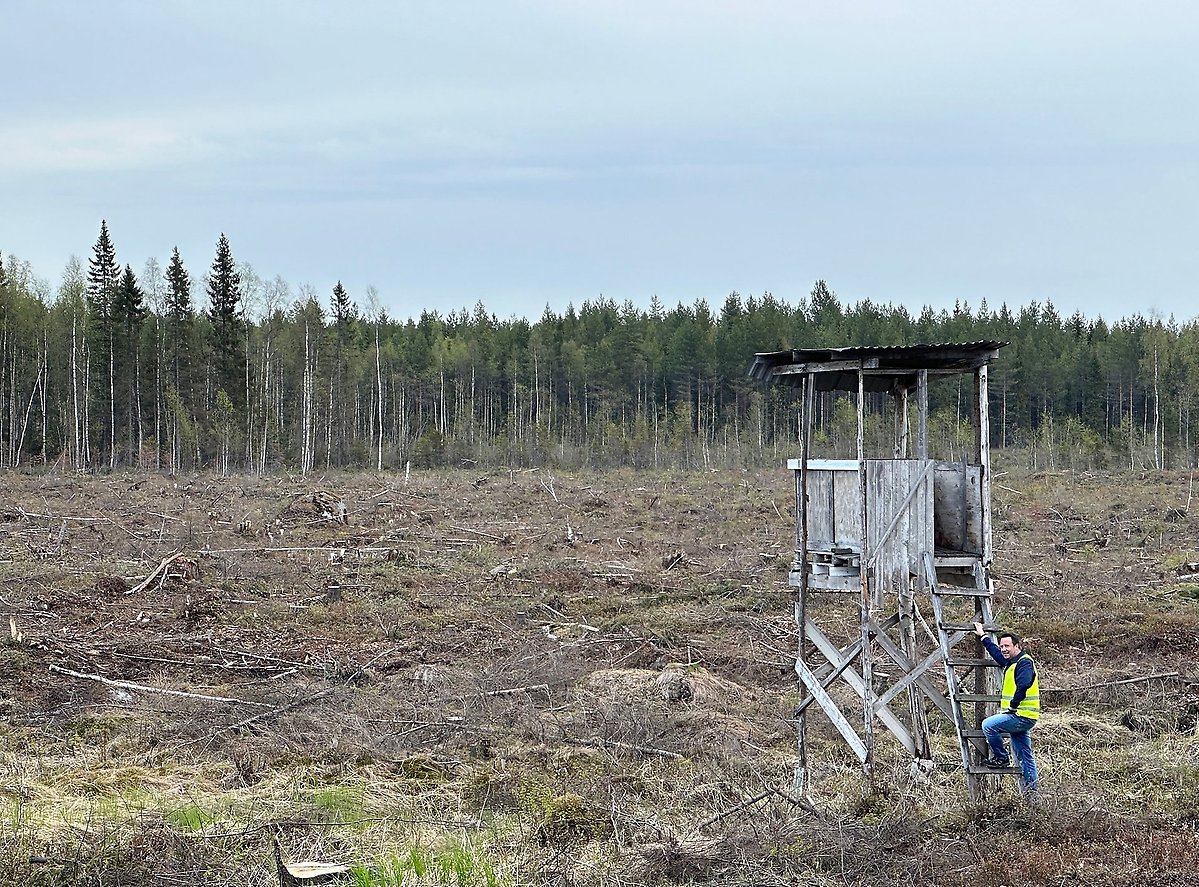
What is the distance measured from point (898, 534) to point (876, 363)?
1892 mm

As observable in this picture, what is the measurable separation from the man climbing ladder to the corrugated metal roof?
2.86 meters

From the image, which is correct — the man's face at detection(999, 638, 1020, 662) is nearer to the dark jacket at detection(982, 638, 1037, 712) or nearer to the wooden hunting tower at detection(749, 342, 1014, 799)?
the dark jacket at detection(982, 638, 1037, 712)

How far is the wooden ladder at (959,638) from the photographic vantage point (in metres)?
10.5

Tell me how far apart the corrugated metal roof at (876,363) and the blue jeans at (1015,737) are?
3716mm

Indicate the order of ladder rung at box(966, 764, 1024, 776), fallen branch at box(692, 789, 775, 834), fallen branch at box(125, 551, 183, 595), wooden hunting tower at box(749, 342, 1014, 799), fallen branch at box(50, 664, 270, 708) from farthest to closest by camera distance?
1. fallen branch at box(125, 551, 183, 595)
2. fallen branch at box(50, 664, 270, 708)
3. wooden hunting tower at box(749, 342, 1014, 799)
4. ladder rung at box(966, 764, 1024, 776)
5. fallen branch at box(692, 789, 775, 834)

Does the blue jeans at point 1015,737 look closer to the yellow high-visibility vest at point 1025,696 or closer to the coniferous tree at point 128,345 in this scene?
the yellow high-visibility vest at point 1025,696

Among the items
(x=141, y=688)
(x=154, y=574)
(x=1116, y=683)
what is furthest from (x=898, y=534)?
(x=154, y=574)

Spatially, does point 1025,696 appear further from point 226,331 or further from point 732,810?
point 226,331

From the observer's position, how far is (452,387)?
275 feet

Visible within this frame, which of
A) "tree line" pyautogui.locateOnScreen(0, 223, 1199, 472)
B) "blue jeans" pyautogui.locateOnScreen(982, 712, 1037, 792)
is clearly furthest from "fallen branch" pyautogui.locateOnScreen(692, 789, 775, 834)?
"tree line" pyautogui.locateOnScreen(0, 223, 1199, 472)

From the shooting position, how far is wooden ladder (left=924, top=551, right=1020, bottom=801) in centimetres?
1047

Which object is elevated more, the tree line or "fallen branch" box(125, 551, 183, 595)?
the tree line

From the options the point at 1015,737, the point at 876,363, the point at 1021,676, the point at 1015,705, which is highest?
the point at 876,363

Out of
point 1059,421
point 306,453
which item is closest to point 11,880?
point 306,453
